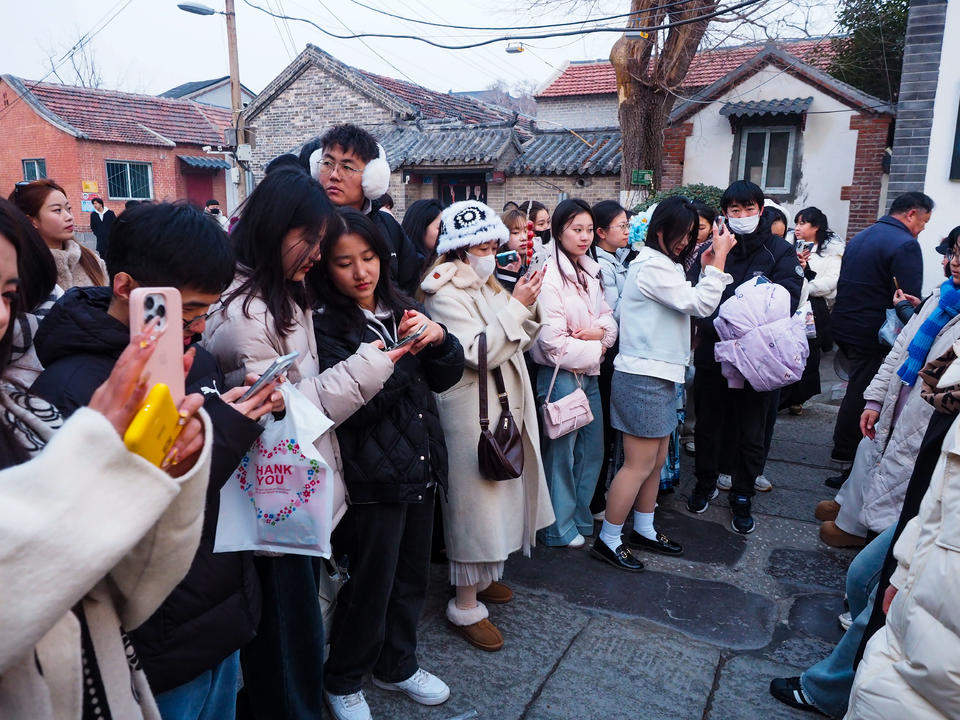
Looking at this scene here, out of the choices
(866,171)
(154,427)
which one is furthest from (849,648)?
(866,171)

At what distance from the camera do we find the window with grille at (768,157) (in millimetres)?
12688

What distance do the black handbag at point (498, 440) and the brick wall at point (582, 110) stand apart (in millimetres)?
18821

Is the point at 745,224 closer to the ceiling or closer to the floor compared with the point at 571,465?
closer to the ceiling

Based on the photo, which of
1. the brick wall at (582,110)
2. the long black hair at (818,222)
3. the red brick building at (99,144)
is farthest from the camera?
the red brick building at (99,144)

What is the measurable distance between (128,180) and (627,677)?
85.6 feet

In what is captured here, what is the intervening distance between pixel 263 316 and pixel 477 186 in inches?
617

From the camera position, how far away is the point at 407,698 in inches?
101

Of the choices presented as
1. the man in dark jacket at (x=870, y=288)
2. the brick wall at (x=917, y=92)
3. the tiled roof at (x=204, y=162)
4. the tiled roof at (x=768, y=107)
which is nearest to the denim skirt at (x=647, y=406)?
the man in dark jacket at (x=870, y=288)

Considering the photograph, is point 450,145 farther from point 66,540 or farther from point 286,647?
point 66,540

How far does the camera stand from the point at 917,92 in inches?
297

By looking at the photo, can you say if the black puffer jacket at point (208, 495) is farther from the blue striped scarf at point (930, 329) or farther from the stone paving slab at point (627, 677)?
the blue striped scarf at point (930, 329)

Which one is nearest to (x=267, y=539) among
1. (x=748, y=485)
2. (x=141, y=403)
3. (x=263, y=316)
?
(x=263, y=316)


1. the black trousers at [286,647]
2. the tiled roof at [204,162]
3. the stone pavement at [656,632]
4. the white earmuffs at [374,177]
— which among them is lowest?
the stone pavement at [656,632]

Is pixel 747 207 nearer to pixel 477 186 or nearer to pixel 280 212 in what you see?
pixel 280 212
